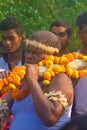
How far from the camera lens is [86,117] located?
183 centimetres

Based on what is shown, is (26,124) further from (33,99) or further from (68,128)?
(68,128)

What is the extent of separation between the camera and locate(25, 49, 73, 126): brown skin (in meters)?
3.20

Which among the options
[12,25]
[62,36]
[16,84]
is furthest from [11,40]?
[16,84]

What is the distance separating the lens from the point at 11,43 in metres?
5.20

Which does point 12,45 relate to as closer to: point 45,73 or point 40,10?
point 45,73

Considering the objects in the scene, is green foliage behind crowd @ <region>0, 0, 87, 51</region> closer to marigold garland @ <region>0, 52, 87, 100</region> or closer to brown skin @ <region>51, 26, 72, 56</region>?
brown skin @ <region>51, 26, 72, 56</region>

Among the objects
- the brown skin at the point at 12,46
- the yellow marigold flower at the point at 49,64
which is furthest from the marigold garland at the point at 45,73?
the brown skin at the point at 12,46

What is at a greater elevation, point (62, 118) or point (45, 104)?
point (45, 104)

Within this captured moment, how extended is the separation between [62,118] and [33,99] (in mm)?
357

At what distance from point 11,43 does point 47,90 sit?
6.23 feet

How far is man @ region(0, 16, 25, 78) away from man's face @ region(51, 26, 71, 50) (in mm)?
394

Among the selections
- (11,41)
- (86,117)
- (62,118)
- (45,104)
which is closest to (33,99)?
(45,104)

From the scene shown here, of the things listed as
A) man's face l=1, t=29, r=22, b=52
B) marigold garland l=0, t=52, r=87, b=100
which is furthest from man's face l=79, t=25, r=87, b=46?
marigold garland l=0, t=52, r=87, b=100

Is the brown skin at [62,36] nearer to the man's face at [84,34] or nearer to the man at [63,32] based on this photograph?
the man at [63,32]
